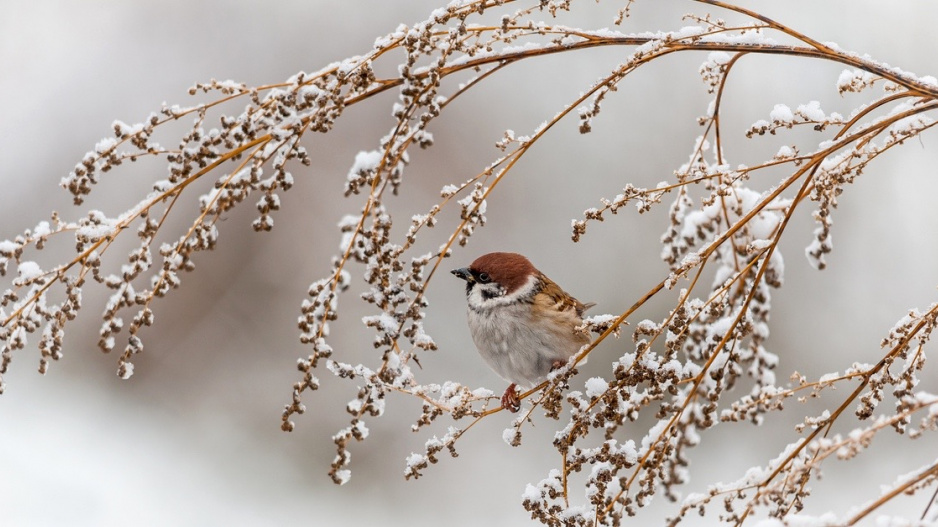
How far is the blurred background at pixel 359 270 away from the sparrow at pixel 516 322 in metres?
2.47

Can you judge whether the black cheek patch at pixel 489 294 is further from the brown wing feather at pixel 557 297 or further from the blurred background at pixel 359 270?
the blurred background at pixel 359 270

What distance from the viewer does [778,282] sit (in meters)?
1.33

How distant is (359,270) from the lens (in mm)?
5629

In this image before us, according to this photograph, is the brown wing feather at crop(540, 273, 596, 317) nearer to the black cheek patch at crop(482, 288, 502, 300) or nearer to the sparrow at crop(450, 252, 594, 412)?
the sparrow at crop(450, 252, 594, 412)

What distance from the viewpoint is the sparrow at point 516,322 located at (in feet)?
9.95

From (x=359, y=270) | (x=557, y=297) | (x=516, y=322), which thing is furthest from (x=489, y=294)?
(x=359, y=270)

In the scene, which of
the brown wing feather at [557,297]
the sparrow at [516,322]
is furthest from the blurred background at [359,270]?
the sparrow at [516,322]

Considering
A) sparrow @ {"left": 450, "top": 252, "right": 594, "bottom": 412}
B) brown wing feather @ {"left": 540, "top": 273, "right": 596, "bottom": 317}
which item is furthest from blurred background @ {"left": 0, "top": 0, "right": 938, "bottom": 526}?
sparrow @ {"left": 450, "top": 252, "right": 594, "bottom": 412}

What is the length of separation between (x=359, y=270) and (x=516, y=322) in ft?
9.00

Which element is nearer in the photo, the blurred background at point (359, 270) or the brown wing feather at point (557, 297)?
the brown wing feather at point (557, 297)

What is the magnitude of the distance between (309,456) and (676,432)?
200 inches

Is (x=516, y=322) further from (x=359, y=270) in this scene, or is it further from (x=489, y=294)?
(x=359, y=270)

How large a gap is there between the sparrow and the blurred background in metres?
2.47

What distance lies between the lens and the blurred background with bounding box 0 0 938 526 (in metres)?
5.74
